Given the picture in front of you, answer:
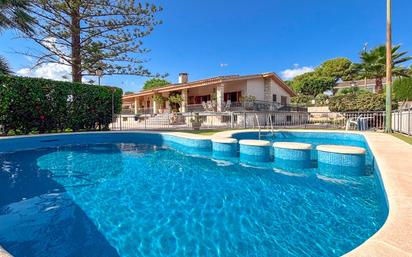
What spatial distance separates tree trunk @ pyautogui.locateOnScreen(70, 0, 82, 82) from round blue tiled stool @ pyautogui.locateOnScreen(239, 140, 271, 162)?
13851 mm

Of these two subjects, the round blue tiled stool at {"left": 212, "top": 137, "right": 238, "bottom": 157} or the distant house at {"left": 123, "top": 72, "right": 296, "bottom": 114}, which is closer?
the round blue tiled stool at {"left": 212, "top": 137, "right": 238, "bottom": 157}

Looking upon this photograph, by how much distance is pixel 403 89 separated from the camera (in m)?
19.7

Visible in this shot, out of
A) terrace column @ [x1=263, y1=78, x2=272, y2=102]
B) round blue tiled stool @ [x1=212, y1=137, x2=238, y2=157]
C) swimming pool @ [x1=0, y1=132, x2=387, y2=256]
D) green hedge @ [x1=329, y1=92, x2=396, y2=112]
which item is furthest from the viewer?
terrace column @ [x1=263, y1=78, x2=272, y2=102]

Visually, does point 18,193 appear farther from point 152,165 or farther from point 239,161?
point 239,161

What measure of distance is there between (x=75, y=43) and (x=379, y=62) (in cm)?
2522

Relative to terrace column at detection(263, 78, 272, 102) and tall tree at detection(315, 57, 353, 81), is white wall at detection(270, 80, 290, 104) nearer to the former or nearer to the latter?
terrace column at detection(263, 78, 272, 102)

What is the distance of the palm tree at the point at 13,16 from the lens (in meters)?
11.2

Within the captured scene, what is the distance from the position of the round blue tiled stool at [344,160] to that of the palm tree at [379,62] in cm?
1931

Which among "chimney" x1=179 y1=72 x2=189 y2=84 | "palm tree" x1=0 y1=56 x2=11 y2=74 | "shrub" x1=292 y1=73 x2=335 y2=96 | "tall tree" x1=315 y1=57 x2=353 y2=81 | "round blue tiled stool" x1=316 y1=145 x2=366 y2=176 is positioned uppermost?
"tall tree" x1=315 y1=57 x2=353 y2=81

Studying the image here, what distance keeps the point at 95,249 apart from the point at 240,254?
177cm

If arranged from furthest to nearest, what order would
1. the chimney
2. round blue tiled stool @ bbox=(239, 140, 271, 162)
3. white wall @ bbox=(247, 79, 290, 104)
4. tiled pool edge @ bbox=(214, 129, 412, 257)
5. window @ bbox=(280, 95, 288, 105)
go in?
the chimney, window @ bbox=(280, 95, 288, 105), white wall @ bbox=(247, 79, 290, 104), round blue tiled stool @ bbox=(239, 140, 271, 162), tiled pool edge @ bbox=(214, 129, 412, 257)

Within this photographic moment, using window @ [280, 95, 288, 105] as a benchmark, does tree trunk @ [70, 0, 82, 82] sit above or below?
above

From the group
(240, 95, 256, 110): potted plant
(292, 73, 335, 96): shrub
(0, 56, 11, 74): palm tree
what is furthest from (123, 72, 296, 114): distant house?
(292, 73, 335, 96): shrub

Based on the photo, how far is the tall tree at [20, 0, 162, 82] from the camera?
1422 cm
